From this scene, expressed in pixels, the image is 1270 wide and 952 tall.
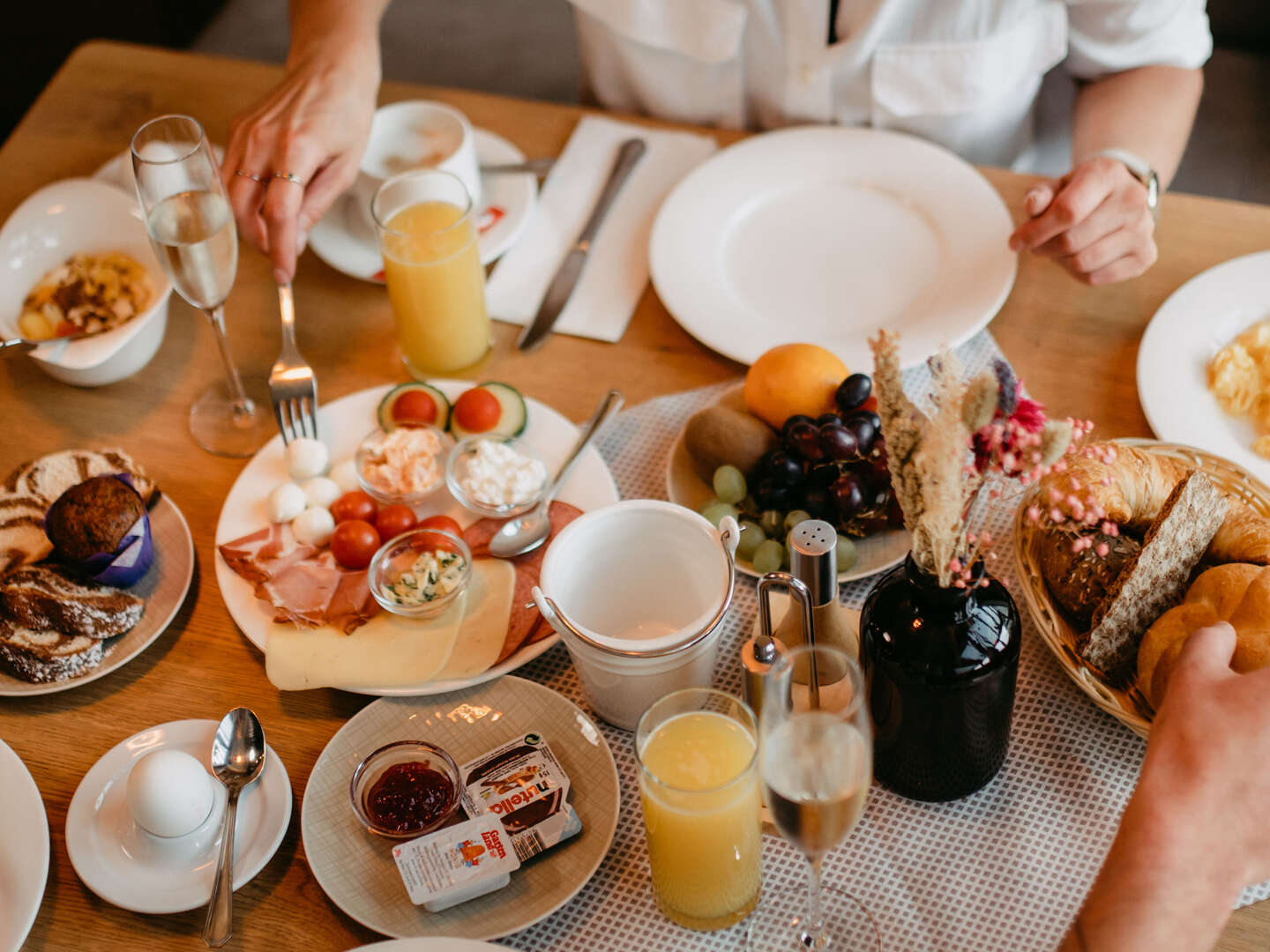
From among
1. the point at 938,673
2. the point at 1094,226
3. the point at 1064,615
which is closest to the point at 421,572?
the point at 938,673

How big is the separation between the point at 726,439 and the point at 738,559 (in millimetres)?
131

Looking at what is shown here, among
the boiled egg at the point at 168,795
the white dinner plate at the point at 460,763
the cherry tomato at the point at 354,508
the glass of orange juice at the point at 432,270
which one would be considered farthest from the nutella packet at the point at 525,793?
the glass of orange juice at the point at 432,270

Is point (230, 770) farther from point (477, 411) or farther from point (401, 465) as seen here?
point (477, 411)

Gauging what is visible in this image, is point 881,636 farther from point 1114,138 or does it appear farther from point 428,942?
point 1114,138

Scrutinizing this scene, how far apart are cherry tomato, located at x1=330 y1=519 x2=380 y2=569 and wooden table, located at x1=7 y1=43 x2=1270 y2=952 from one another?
14cm

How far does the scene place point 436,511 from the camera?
1.25 meters

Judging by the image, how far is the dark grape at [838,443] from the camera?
1.11 meters

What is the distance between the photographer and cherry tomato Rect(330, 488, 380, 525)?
1217mm

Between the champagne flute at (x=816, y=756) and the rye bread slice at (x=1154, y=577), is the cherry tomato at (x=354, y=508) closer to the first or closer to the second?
the champagne flute at (x=816, y=756)

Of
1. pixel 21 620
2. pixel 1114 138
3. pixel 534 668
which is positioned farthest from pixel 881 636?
pixel 1114 138

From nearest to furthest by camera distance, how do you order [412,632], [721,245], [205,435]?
[412,632] < [205,435] < [721,245]

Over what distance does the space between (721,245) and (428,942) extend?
974 millimetres

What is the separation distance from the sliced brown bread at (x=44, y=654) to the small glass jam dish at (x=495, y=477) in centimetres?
40

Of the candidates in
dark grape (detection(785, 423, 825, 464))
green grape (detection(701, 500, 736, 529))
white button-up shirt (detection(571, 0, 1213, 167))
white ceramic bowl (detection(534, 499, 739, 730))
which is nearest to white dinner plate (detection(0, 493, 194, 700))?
white ceramic bowl (detection(534, 499, 739, 730))
